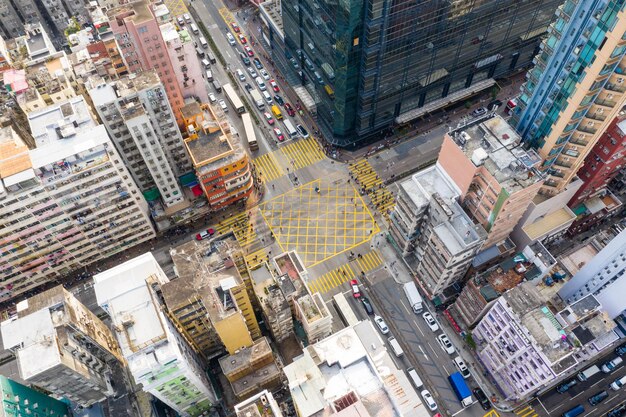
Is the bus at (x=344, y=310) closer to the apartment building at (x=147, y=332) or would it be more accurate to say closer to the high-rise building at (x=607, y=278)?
the apartment building at (x=147, y=332)

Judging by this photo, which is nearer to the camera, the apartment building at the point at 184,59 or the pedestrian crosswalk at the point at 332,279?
the apartment building at the point at 184,59

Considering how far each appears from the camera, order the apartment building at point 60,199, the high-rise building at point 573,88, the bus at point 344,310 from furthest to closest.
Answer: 1. the bus at point 344,310
2. the apartment building at point 60,199
3. the high-rise building at point 573,88

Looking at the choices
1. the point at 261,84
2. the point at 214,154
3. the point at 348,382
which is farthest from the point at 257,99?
the point at 348,382

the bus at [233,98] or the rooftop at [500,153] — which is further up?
the bus at [233,98]

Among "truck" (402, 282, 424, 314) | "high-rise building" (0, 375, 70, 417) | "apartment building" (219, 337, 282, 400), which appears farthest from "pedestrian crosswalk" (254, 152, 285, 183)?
"high-rise building" (0, 375, 70, 417)

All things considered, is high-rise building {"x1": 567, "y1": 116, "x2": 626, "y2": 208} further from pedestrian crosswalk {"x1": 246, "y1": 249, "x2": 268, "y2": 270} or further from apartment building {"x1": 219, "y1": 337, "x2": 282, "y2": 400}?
apartment building {"x1": 219, "y1": 337, "x2": 282, "y2": 400}

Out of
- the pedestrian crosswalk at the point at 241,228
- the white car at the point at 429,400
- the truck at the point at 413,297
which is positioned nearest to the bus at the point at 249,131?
the pedestrian crosswalk at the point at 241,228

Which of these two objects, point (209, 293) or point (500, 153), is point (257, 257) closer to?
point (209, 293)

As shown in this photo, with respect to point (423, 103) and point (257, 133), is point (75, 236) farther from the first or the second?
point (423, 103)
